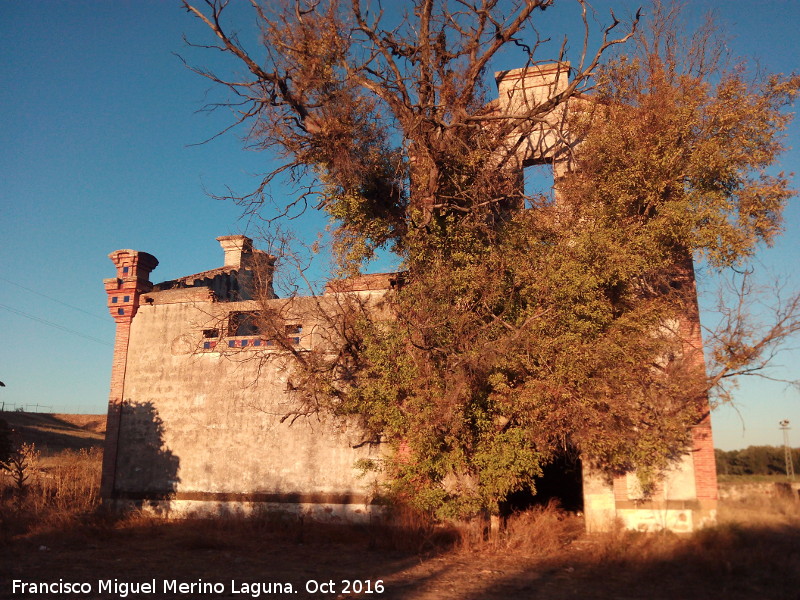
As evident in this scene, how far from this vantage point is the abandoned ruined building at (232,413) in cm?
1312

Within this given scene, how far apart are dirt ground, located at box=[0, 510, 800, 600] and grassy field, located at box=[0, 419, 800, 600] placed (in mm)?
27

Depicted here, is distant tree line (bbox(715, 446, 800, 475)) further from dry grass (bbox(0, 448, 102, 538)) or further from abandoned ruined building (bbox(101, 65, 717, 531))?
dry grass (bbox(0, 448, 102, 538))

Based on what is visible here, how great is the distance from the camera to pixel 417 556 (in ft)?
35.2

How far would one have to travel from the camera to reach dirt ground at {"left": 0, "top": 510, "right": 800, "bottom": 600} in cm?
849

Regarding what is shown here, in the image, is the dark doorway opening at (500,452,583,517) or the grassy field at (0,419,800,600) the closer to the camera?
the grassy field at (0,419,800,600)

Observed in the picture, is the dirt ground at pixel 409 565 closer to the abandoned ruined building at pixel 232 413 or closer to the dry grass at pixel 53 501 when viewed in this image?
the dry grass at pixel 53 501

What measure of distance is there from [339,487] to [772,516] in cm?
837

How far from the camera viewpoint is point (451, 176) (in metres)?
12.6

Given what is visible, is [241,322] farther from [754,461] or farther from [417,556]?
[754,461]

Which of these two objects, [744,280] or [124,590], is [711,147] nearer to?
[744,280]

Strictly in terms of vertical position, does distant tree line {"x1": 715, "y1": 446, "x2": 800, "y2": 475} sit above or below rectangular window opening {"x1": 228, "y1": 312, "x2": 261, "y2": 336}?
below

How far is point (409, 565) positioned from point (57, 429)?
3993 centimetres

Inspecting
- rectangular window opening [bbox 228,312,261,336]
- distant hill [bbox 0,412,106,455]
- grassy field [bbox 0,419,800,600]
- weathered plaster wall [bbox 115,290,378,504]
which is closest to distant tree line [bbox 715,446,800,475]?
grassy field [bbox 0,419,800,600]

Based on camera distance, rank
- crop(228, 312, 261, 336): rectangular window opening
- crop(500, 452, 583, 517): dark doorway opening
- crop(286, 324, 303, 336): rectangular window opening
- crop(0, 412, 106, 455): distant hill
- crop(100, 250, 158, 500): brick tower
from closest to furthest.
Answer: crop(286, 324, 303, 336): rectangular window opening → crop(228, 312, 261, 336): rectangular window opening → crop(500, 452, 583, 517): dark doorway opening → crop(100, 250, 158, 500): brick tower → crop(0, 412, 106, 455): distant hill
